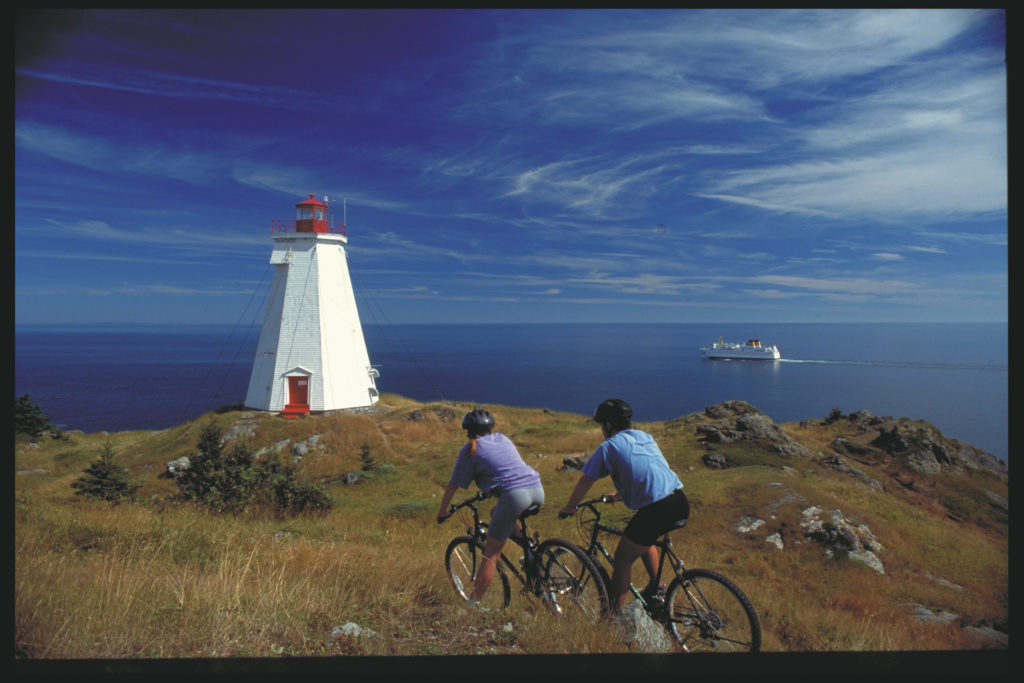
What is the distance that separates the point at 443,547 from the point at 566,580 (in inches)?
136

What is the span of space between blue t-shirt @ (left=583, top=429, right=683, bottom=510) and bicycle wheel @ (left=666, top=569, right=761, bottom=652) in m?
0.60

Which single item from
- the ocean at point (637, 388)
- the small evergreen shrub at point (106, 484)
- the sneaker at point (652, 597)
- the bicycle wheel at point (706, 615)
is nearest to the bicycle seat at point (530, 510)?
the sneaker at point (652, 597)

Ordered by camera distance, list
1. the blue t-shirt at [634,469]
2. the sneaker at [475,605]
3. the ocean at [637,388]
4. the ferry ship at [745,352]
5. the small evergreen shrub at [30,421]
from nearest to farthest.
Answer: the blue t-shirt at [634,469] < the sneaker at [475,605] < the small evergreen shrub at [30,421] < the ocean at [637,388] < the ferry ship at [745,352]

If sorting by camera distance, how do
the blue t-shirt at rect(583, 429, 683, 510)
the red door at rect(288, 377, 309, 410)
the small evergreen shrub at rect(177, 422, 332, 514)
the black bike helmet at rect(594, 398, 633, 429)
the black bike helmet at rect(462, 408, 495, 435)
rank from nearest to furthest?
1. the blue t-shirt at rect(583, 429, 683, 510)
2. the black bike helmet at rect(594, 398, 633, 429)
3. the black bike helmet at rect(462, 408, 495, 435)
4. the small evergreen shrub at rect(177, 422, 332, 514)
5. the red door at rect(288, 377, 309, 410)

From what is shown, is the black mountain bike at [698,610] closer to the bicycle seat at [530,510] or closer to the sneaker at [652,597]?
the sneaker at [652,597]

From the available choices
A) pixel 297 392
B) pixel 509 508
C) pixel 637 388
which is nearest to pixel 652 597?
pixel 509 508

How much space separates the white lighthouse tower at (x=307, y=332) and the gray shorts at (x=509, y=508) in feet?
63.0

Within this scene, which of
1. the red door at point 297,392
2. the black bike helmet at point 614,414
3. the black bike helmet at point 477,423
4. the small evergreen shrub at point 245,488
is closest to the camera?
the black bike helmet at point 614,414

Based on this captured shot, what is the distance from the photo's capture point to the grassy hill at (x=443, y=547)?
12.5 ft

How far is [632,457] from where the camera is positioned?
3.57m

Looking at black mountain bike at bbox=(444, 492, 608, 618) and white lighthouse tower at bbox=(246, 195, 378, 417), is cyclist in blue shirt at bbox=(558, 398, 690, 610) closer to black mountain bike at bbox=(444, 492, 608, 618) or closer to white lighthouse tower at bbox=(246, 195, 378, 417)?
black mountain bike at bbox=(444, 492, 608, 618)

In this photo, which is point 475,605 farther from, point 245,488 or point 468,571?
point 245,488

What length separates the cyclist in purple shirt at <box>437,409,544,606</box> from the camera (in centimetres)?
394

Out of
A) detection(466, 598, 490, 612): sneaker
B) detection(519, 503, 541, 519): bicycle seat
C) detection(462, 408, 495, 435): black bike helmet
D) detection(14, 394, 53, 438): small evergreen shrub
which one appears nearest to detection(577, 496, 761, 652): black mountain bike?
detection(519, 503, 541, 519): bicycle seat
